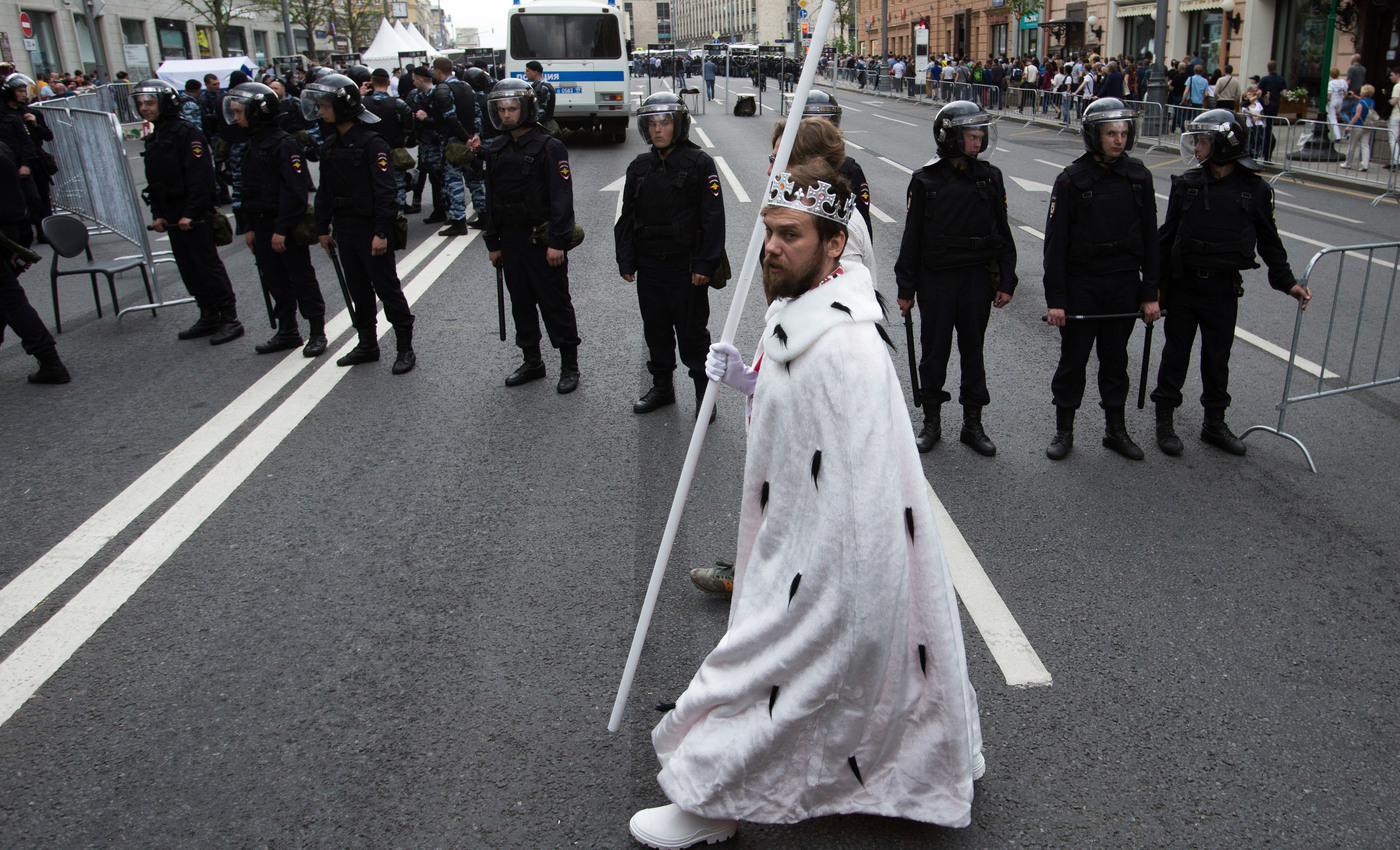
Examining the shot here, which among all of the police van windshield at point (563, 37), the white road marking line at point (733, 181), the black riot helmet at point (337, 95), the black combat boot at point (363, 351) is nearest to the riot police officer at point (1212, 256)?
the black riot helmet at point (337, 95)

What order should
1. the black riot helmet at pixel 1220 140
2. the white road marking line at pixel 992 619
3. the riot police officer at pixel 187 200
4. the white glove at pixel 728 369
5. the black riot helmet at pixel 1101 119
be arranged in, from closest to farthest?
1. the white glove at pixel 728 369
2. the white road marking line at pixel 992 619
3. the black riot helmet at pixel 1101 119
4. the black riot helmet at pixel 1220 140
5. the riot police officer at pixel 187 200

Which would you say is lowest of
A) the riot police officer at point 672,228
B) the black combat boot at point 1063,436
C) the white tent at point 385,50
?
the black combat boot at point 1063,436

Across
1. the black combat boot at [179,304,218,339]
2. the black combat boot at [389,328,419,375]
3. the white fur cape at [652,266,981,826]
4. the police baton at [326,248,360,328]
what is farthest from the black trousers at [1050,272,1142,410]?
the black combat boot at [179,304,218,339]

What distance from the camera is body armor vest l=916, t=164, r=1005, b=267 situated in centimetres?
555

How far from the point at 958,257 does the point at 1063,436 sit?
45.6 inches

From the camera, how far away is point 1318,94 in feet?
83.6

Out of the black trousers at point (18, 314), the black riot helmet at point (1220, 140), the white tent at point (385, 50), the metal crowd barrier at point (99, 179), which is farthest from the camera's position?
the white tent at point (385, 50)

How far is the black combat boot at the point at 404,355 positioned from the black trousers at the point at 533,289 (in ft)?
2.96

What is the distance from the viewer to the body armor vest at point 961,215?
5555 mm

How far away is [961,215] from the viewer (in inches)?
219

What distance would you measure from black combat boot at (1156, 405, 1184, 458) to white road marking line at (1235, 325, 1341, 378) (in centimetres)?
162

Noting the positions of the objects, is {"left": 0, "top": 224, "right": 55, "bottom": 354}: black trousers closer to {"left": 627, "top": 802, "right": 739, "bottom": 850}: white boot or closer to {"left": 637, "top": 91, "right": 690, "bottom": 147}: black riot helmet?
{"left": 637, "top": 91, "right": 690, "bottom": 147}: black riot helmet

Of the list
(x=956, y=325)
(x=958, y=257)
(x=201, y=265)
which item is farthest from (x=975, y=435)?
(x=201, y=265)

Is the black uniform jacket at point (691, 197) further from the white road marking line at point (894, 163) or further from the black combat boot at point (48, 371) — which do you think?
the white road marking line at point (894, 163)
